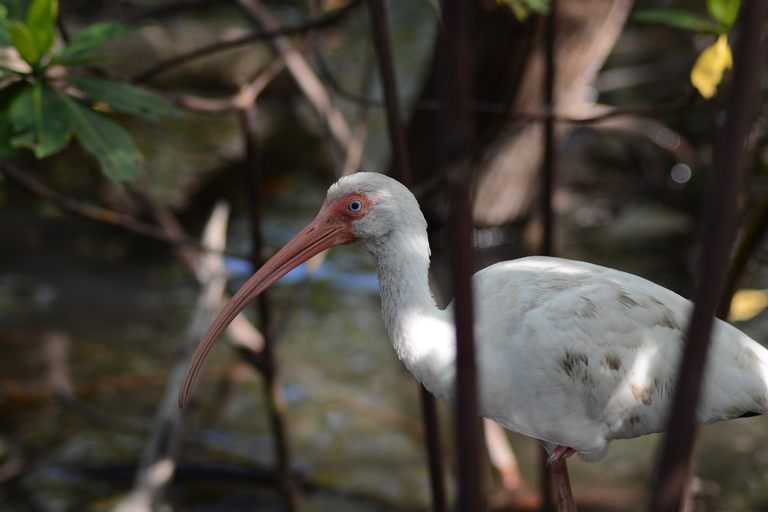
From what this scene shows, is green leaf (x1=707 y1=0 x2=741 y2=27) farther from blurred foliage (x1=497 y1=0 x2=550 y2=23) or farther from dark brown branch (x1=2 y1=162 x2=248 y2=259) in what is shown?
dark brown branch (x1=2 y1=162 x2=248 y2=259)

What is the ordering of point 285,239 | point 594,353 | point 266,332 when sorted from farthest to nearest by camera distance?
point 285,239, point 266,332, point 594,353

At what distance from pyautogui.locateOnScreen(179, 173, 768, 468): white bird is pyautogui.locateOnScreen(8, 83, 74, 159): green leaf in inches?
29.1

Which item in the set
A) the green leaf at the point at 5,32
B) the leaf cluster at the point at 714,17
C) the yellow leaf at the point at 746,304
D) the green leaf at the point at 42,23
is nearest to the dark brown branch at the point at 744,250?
the yellow leaf at the point at 746,304

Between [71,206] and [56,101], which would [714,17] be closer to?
[56,101]

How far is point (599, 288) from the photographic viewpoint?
7.64 feet

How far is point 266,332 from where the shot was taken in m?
3.79

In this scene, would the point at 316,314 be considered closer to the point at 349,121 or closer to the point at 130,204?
the point at 130,204

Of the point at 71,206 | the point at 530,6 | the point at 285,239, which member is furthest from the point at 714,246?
the point at 285,239

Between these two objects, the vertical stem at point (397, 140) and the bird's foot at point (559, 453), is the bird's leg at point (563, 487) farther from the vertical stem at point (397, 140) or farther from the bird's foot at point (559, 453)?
the vertical stem at point (397, 140)

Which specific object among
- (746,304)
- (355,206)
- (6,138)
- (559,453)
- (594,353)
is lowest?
(559,453)

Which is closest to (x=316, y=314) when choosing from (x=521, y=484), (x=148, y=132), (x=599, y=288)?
(x=521, y=484)

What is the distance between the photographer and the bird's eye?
2.24 metres

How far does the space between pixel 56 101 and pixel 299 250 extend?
93 centimetres

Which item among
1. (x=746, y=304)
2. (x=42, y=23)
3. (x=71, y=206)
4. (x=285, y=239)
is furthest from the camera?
(x=285, y=239)
